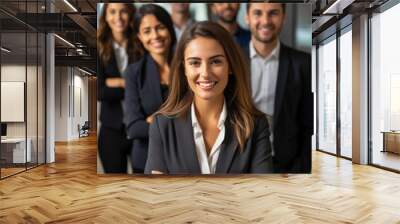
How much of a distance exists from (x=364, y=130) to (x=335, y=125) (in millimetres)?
1891

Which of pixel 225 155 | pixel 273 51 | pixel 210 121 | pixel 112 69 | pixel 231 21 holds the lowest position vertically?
pixel 225 155

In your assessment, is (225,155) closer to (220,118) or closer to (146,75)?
(220,118)

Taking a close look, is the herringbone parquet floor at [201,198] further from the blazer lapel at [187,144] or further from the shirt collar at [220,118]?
the shirt collar at [220,118]


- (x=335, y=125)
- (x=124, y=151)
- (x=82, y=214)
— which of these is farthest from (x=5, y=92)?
(x=335, y=125)

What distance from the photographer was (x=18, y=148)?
7.39 meters

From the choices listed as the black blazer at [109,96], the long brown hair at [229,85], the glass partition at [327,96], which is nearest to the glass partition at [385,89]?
the glass partition at [327,96]

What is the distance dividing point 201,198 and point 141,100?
1860 mm

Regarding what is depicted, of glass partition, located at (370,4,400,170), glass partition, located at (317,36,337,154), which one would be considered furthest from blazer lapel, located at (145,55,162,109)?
glass partition, located at (317,36,337,154)

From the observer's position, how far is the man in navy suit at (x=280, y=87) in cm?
601

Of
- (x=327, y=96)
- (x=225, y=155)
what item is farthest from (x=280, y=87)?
(x=327, y=96)

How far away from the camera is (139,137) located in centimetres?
616

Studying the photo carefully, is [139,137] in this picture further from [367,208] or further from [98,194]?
[367,208]

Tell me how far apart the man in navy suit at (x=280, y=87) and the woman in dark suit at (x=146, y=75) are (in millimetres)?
1257

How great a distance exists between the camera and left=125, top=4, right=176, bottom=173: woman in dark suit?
19.8 ft
